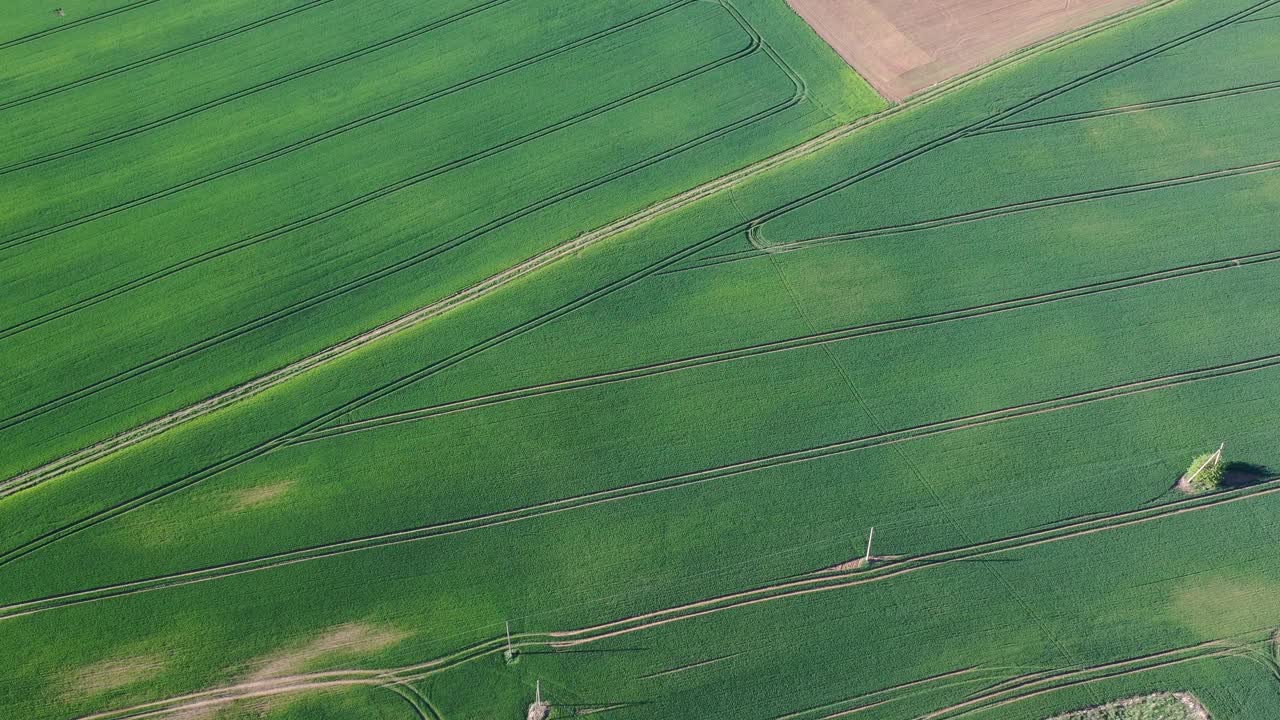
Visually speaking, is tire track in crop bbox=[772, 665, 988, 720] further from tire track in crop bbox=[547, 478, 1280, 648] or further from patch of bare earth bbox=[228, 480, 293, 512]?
patch of bare earth bbox=[228, 480, 293, 512]

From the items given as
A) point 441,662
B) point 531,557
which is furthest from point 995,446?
point 441,662

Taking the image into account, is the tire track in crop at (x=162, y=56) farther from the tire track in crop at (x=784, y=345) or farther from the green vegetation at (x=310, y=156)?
the tire track in crop at (x=784, y=345)

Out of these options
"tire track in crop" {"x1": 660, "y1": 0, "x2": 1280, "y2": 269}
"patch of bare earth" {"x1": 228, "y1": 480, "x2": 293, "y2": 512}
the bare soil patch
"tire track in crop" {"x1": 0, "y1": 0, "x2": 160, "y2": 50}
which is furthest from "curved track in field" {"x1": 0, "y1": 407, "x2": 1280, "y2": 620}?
"tire track in crop" {"x1": 0, "y1": 0, "x2": 160, "y2": 50}

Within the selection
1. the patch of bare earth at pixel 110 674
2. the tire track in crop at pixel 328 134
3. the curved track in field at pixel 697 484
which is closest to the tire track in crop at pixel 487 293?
the curved track in field at pixel 697 484

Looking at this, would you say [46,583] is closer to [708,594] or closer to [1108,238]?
[708,594]

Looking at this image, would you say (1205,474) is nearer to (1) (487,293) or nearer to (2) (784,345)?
(2) (784,345)

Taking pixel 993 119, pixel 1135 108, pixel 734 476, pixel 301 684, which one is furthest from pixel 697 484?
pixel 1135 108
